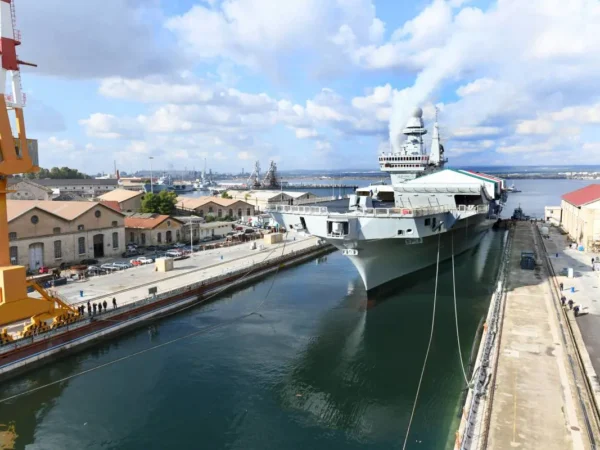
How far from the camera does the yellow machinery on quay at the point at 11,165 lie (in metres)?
13.5

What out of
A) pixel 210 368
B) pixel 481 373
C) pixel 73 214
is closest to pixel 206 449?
pixel 210 368

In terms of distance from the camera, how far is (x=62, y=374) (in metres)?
14.2

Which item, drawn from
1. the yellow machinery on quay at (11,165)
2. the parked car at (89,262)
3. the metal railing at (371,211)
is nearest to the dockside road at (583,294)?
the metal railing at (371,211)

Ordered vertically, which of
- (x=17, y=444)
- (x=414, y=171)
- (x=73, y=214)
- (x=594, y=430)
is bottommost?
(x=17, y=444)

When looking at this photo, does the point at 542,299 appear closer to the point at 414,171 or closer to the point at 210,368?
the point at 210,368

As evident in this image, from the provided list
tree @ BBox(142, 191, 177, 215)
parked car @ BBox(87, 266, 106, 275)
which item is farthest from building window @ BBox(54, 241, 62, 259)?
tree @ BBox(142, 191, 177, 215)

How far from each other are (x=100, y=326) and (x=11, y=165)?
6.80 m

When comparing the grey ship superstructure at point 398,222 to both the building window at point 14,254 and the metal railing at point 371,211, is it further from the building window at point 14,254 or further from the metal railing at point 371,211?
the building window at point 14,254

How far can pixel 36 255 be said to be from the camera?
24.3 meters

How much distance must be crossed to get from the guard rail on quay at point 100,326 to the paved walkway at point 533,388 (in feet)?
45.8

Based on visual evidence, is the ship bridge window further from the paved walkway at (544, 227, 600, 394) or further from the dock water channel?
the paved walkway at (544, 227, 600, 394)

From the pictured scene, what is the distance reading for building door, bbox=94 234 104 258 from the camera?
92.2 feet

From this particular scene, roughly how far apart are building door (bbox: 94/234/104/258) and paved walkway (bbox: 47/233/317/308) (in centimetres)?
444

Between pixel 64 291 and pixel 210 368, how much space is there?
10.4 meters
